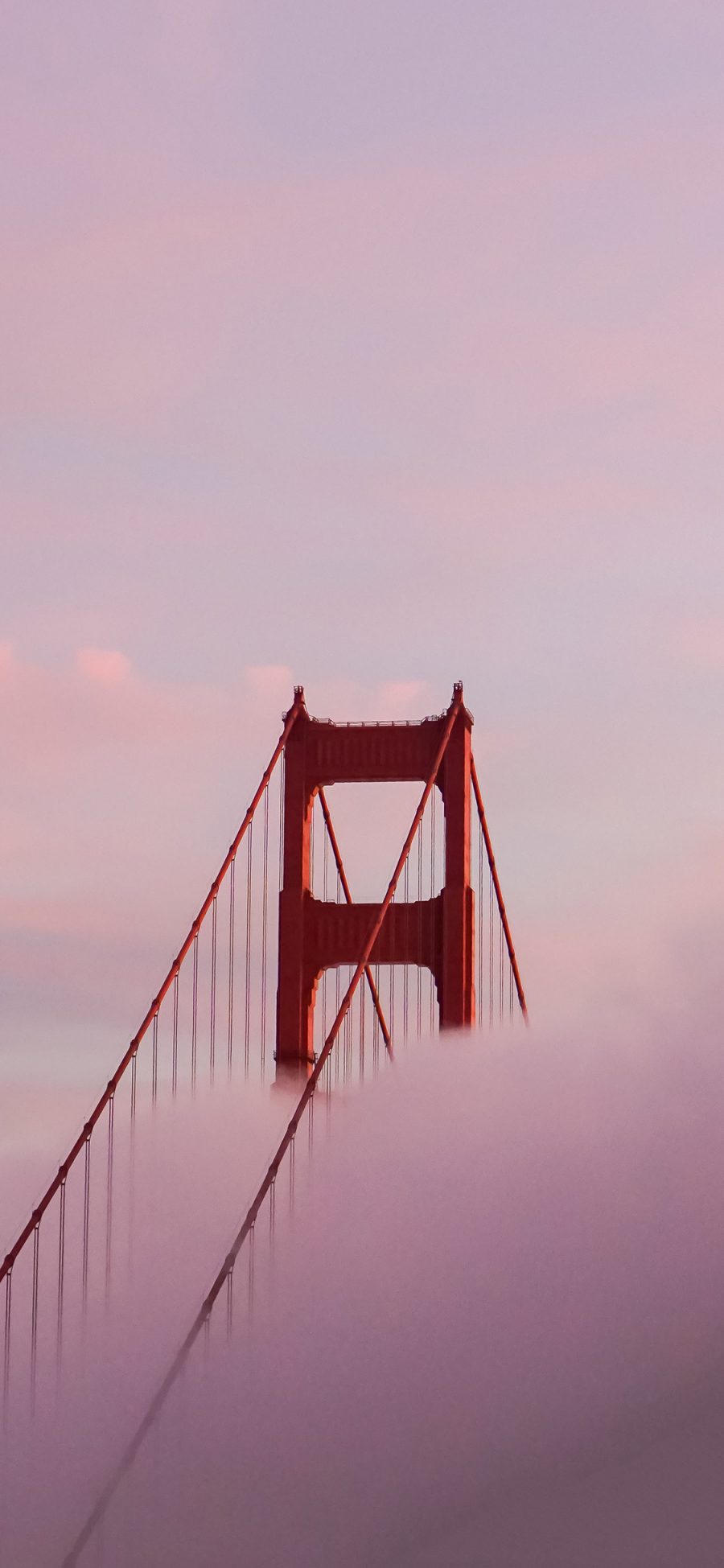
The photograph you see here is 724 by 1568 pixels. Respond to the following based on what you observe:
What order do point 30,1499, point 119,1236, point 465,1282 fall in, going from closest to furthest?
point 30,1499 → point 465,1282 → point 119,1236

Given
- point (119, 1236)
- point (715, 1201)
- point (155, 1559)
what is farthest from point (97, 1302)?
point (715, 1201)

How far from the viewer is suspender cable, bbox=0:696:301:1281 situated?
2552cm

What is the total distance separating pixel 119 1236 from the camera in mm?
36062

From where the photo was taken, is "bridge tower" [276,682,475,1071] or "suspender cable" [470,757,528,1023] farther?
"suspender cable" [470,757,528,1023]

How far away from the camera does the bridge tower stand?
27.1m

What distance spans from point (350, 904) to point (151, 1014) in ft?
9.35

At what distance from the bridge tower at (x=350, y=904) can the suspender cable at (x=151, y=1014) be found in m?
0.67

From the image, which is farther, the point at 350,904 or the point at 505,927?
the point at 505,927

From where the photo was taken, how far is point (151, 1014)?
27.9 metres

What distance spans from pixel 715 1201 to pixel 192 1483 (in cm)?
1275

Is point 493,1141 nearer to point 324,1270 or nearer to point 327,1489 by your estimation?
point 324,1270

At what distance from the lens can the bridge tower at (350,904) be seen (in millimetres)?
27141

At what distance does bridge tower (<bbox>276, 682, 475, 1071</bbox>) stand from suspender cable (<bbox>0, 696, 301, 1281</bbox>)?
0.67m

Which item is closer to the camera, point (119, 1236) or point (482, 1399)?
point (482, 1399)
